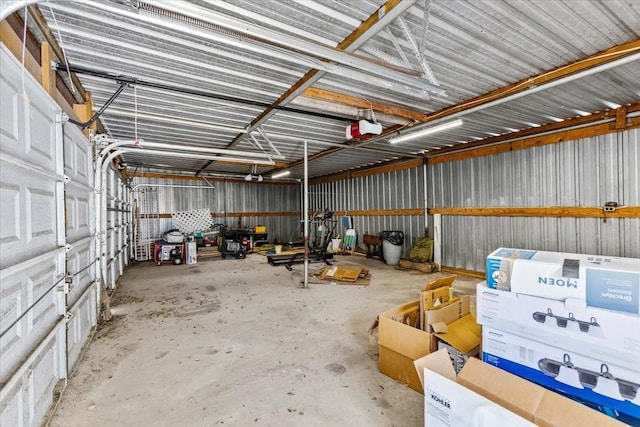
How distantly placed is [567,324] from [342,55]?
7.64 ft

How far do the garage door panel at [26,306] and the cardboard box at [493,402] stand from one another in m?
2.19

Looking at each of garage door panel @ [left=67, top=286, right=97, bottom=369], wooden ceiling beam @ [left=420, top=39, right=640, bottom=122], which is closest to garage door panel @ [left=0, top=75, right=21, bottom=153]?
garage door panel @ [left=67, top=286, right=97, bottom=369]

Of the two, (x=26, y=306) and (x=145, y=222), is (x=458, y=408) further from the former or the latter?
(x=145, y=222)

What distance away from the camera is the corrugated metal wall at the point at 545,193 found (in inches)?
169

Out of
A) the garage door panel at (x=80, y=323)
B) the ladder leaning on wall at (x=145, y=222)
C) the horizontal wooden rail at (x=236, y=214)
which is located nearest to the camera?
the garage door panel at (x=80, y=323)

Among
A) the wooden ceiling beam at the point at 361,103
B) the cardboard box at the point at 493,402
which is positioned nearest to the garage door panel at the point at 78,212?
the wooden ceiling beam at the point at 361,103

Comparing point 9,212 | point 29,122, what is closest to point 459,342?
point 9,212

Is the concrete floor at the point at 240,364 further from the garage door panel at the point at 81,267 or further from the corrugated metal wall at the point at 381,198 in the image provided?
the corrugated metal wall at the point at 381,198

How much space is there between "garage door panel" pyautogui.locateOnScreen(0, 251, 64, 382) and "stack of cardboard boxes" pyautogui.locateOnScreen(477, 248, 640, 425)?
2.79 meters

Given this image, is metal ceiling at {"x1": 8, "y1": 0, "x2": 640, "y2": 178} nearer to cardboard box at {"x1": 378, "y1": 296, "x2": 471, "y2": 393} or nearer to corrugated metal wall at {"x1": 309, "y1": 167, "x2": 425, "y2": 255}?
cardboard box at {"x1": 378, "y1": 296, "x2": 471, "y2": 393}

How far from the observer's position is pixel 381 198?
888cm

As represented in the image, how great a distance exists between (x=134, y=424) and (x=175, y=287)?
4002 mm

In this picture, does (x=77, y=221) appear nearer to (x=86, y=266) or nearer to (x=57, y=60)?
(x=86, y=266)

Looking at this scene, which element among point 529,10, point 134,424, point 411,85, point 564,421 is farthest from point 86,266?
point 529,10
